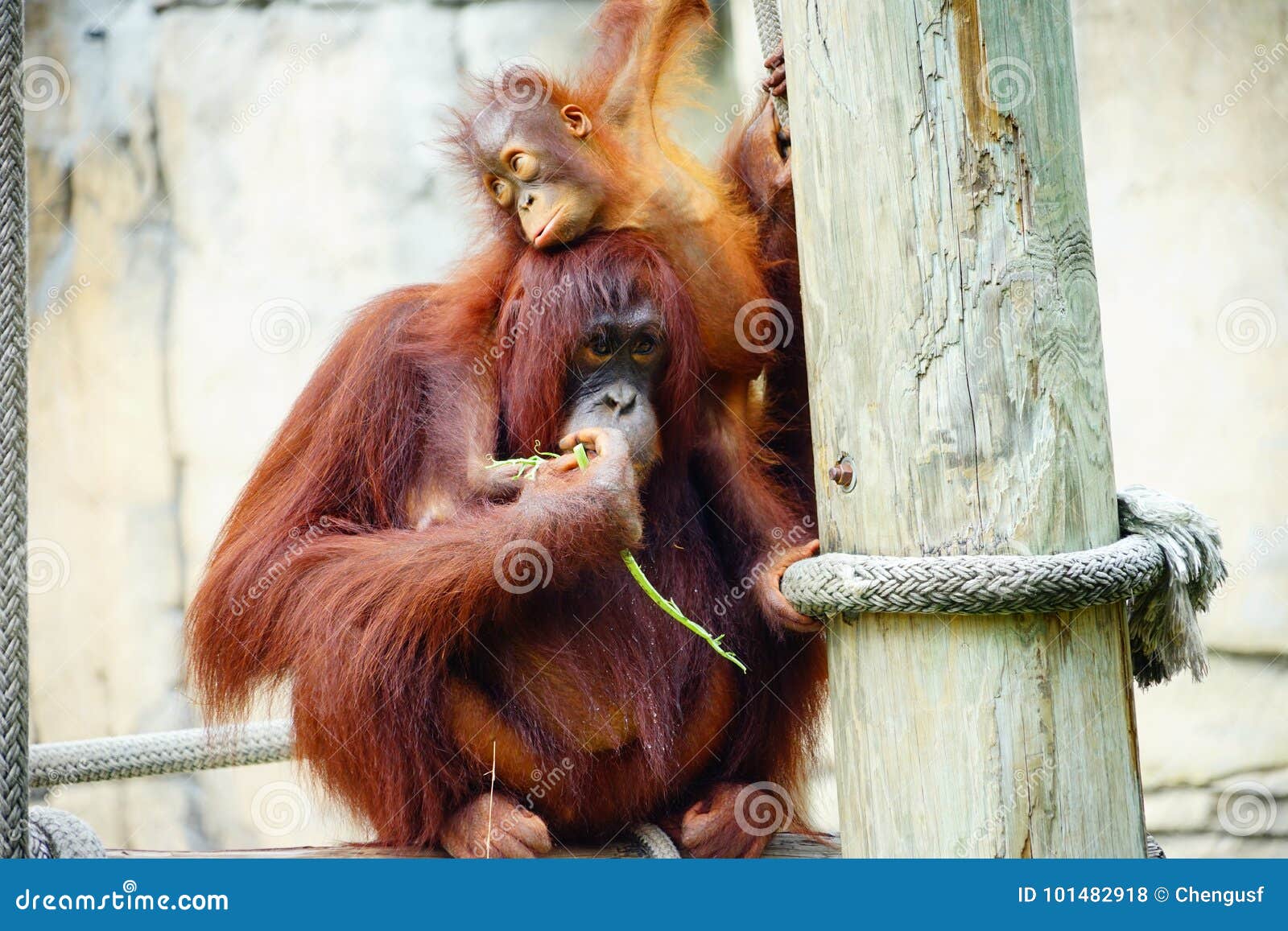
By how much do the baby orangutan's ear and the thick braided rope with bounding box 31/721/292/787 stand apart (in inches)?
57.9

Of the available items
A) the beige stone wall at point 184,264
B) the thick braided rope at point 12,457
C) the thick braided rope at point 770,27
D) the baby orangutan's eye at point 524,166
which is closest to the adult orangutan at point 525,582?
the baby orangutan's eye at point 524,166

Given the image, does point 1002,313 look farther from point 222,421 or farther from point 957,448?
point 222,421

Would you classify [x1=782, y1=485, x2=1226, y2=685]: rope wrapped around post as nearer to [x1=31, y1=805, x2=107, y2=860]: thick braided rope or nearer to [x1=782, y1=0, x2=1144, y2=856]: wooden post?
[x1=782, y1=0, x2=1144, y2=856]: wooden post

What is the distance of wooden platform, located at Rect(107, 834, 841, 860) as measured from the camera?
7.72 feet

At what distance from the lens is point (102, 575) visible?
6.09m

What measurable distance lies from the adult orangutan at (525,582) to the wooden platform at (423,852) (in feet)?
0.16

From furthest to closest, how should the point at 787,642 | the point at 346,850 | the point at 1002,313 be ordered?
the point at 787,642
the point at 346,850
the point at 1002,313

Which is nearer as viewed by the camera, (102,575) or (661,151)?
(661,151)

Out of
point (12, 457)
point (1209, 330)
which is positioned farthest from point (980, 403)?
point (1209, 330)

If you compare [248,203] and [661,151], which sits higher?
[248,203]

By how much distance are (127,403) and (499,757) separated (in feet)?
14.1

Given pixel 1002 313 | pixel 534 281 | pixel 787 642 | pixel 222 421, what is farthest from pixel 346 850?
pixel 222 421

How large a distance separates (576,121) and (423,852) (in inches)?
55.8

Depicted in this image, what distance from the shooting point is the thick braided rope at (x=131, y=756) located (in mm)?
2957
